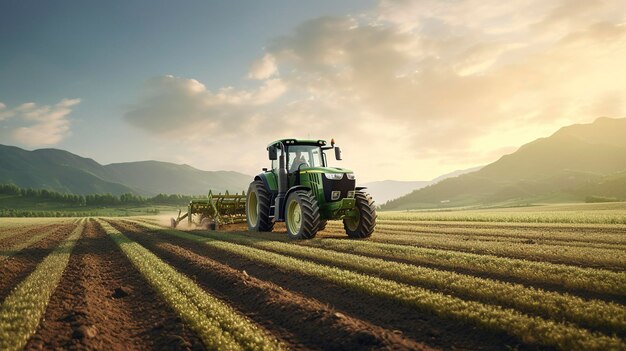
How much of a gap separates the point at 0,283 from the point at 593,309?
9.65m

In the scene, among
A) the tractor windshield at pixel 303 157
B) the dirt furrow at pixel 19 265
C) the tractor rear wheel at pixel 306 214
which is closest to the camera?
the dirt furrow at pixel 19 265

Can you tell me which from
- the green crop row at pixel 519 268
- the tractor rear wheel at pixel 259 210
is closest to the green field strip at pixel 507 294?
the green crop row at pixel 519 268

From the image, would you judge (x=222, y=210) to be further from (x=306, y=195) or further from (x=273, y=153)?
(x=306, y=195)

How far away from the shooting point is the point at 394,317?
4.74m

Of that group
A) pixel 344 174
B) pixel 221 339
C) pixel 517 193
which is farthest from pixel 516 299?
pixel 517 193

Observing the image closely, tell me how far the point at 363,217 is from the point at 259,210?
4596 mm

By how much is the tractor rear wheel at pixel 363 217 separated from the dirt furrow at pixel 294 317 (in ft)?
17.9

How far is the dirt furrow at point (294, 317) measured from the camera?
398 cm

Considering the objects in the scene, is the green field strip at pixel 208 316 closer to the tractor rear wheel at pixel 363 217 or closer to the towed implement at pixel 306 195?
the towed implement at pixel 306 195

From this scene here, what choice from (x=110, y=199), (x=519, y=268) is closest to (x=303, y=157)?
(x=519, y=268)

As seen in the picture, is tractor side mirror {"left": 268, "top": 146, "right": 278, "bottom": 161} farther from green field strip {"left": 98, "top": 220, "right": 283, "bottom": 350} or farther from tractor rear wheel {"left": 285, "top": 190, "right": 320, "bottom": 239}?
green field strip {"left": 98, "top": 220, "right": 283, "bottom": 350}

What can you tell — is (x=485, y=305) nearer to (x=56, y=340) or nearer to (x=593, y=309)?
(x=593, y=309)

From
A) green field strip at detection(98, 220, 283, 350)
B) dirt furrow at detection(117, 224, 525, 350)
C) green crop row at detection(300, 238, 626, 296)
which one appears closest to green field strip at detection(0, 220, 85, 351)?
green field strip at detection(98, 220, 283, 350)

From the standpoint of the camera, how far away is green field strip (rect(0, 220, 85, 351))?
428 cm
